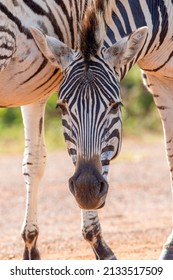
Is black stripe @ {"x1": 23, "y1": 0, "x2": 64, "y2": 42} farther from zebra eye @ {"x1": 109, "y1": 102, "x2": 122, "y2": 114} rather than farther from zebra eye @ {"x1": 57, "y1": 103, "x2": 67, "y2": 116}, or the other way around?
zebra eye @ {"x1": 109, "y1": 102, "x2": 122, "y2": 114}

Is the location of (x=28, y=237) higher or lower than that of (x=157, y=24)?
lower

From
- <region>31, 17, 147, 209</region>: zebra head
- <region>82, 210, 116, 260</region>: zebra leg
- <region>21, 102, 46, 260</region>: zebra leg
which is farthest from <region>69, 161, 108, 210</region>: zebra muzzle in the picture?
<region>21, 102, 46, 260</region>: zebra leg

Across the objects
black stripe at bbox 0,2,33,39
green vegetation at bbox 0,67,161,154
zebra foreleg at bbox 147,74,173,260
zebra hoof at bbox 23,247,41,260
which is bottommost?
zebra hoof at bbox 23,247,41,260

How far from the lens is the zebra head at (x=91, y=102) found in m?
7.28

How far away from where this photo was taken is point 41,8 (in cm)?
822

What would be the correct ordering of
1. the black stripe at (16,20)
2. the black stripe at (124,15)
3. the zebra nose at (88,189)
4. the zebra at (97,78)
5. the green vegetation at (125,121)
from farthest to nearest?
the green vegetation at (125,121) → the black stripe at (124,15) → the black stripe at (16,20) → the zebra at (97,78) → the zebra nose at (88,189)

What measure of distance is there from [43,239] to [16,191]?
14.8 feet

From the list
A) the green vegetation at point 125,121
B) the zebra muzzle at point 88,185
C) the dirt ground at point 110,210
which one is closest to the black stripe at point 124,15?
the zebra muzzle at point 88,185

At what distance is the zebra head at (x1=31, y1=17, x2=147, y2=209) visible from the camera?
7.28m

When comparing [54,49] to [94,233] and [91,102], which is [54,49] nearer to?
[91,102]

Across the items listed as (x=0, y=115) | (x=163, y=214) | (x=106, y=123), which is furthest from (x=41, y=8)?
(x=0, y=115)

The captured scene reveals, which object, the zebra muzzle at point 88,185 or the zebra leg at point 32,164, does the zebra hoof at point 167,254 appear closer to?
the zebra leg at point 32,164
